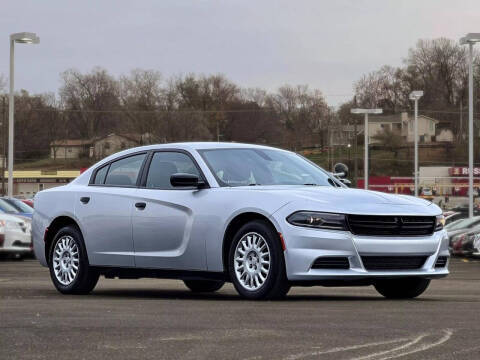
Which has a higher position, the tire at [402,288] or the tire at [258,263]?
the tire at [258,263]

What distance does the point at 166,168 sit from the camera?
12078 millimetres

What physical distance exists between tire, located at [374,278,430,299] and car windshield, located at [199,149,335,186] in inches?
44.5

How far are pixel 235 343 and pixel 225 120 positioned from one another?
141 meters

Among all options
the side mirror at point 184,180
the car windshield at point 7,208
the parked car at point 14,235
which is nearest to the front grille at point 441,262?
the side mirror at point 184,180

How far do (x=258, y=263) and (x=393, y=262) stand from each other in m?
1.22

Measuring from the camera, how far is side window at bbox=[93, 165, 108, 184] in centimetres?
1278

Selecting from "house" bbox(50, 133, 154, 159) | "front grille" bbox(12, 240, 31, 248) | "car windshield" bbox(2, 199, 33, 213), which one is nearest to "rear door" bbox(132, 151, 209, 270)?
"front grille" bbox(12, 240, 31, 248)

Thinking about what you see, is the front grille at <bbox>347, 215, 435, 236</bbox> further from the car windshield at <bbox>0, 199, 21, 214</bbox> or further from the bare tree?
the bare tree

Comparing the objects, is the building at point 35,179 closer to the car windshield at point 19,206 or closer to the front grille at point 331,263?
the car windshield at point 19,206

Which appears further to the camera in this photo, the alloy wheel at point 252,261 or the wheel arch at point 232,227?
the wheel arch at point 232,227

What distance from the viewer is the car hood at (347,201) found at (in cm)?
1052

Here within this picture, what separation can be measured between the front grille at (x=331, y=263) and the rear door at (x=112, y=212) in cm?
232

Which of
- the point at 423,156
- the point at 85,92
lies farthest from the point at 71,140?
the point at 423,156

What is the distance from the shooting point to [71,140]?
142 meters
